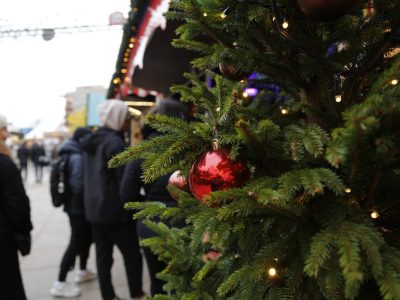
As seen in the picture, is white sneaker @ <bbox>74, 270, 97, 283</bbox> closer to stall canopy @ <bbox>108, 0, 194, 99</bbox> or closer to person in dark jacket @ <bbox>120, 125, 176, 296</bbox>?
person in dark jacket @ <bbox>120, 125, 176, 296</bbox>

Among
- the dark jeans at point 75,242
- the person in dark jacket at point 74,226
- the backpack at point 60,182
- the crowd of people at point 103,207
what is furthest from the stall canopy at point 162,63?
the dark jeans at point 75,242

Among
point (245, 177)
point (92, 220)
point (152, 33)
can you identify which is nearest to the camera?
point (245, 177)

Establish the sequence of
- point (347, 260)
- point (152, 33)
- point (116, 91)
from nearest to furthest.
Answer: point (347, 260) → point (152, 33) → point (116, 91)

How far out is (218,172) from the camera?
1.11 m

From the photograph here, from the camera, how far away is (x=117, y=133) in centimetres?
380

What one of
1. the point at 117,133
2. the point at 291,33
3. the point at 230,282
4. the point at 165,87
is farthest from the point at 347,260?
the point at 165,87

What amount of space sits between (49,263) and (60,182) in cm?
174

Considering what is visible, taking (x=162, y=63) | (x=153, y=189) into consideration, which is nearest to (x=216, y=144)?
(x=153, y=189)

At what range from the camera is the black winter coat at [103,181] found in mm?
3699

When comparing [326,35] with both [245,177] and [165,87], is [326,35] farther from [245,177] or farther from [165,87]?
[165,87]

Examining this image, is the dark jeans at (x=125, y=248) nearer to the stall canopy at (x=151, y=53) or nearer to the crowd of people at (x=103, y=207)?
the crowd of people at (x=103, y=207)

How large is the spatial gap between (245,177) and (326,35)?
54 centimetres

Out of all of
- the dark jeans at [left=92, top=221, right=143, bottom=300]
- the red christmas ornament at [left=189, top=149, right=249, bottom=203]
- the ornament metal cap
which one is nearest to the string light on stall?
the red christmas ornament at [left=189, top=149, right=249, bottom=203]

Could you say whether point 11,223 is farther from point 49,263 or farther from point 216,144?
point 49,263
